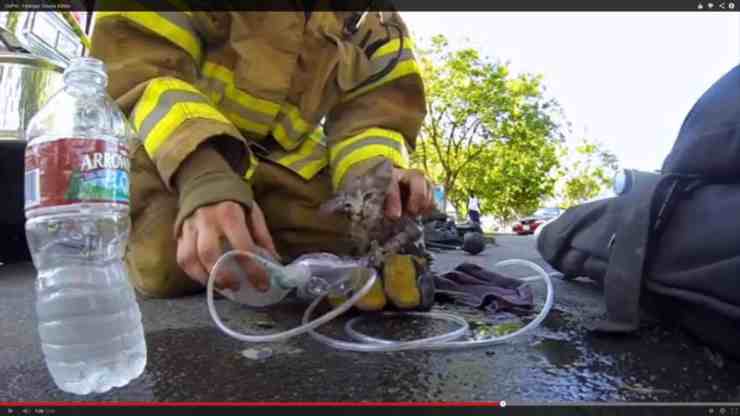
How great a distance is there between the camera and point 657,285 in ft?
3.16

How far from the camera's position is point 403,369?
83 centimetres

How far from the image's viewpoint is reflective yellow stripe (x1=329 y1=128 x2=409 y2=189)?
1.48 meters

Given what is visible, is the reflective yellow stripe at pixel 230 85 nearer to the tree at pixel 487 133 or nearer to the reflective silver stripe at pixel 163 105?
the reflective silver stripe at pixel 163 105

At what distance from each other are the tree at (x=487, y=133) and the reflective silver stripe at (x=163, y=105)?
48.6 ft

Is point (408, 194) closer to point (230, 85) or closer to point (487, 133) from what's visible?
point (230, 85)

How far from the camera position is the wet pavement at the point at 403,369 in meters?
0.73

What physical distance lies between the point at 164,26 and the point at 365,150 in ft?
2.13

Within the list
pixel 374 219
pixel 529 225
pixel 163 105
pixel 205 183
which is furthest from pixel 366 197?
pixel 529 225

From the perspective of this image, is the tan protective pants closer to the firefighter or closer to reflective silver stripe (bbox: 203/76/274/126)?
the firefighter

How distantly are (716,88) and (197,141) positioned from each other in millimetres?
1145

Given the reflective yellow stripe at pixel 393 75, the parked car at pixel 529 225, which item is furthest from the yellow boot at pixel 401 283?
the parked car at pixel 529 225

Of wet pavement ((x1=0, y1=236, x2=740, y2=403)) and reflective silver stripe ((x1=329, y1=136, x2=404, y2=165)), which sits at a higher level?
reflective silver stripe ((x1=329, y1=136, x2=404, y2=165))

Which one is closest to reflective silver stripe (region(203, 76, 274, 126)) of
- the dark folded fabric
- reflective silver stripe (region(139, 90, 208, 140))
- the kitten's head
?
reflective silver stripe (region(139, 90, 208, 140))
